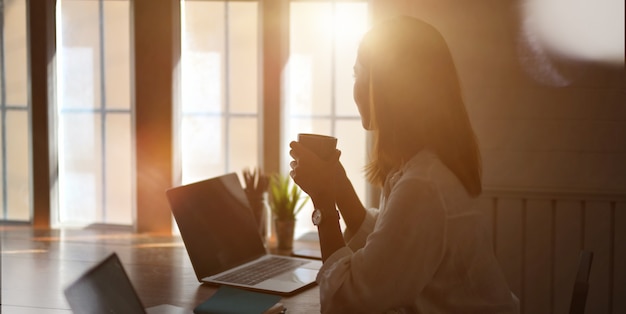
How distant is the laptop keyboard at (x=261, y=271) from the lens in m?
1.77

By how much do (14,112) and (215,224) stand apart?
77cm

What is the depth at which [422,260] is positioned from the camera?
121 cm

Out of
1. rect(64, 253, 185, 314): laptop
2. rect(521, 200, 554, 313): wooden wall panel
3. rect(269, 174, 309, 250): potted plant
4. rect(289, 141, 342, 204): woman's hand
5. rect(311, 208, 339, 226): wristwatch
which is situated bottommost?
rect(521, 200, 554, 313): wooden wall panel

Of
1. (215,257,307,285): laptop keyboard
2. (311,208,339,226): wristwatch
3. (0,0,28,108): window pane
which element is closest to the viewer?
(0,0,28,108): window pane

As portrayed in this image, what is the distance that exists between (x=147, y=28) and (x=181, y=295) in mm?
1360

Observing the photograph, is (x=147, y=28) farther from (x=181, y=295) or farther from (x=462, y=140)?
(x=462, y=140)

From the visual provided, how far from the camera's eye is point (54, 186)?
1821 millimetres

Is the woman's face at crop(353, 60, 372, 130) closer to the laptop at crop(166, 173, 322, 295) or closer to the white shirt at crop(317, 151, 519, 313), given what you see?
the white shirt at crop(317, 151, 519, 313)

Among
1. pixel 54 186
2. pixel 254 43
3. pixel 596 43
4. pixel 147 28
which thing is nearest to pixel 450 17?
pixel 596 43

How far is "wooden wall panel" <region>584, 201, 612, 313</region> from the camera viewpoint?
254 cm

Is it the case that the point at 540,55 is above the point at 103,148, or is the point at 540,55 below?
above

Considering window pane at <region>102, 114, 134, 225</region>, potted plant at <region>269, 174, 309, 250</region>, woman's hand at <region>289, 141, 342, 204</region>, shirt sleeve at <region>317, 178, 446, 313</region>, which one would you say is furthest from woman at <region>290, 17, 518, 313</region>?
window pane at <region>102, 114, 134, 225</region>

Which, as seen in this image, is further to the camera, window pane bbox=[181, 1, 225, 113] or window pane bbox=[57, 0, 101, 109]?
window pane bbox=[181, 1, 225, 113]

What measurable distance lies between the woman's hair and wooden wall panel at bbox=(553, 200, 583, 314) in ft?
4.53
